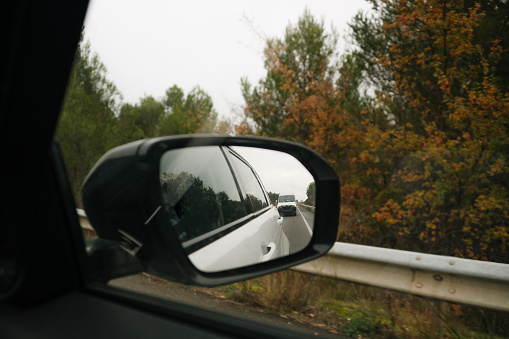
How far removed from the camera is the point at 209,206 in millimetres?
1675

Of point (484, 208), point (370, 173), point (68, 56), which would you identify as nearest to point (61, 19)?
point (68, 56)

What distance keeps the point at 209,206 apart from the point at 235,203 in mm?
270

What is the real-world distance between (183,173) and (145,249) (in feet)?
1.16

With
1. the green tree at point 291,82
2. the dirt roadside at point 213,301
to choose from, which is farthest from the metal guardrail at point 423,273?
the green tree at point 291,82

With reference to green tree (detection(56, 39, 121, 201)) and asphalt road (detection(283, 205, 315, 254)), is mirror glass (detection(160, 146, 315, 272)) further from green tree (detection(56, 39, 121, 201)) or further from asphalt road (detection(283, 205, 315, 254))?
green tree (detection(56, 39, 121, 201))

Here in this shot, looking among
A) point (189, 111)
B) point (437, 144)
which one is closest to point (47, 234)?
point (189, 111)

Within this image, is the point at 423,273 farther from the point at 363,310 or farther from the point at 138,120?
the point at 138,120

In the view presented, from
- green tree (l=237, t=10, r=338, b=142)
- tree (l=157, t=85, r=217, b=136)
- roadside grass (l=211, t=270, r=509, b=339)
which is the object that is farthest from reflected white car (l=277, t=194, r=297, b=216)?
green tree (l=237, t=10, r=338, b=142)

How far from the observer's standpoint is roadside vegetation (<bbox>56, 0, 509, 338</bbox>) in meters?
2.94

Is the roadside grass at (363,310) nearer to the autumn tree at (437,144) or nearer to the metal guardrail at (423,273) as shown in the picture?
the metal guardrail at (423,273)

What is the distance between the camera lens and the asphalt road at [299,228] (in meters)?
1.66

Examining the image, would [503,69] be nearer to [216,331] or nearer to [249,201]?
[249,201]

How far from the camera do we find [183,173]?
1.57 m

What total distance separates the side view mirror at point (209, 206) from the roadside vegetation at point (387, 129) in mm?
509
